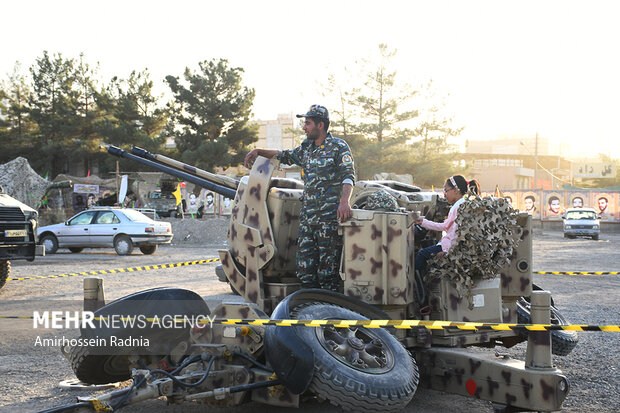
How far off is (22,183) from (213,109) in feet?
45.7

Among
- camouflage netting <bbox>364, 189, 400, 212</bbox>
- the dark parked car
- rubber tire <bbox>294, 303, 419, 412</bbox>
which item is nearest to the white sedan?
camouflage netting <bbox>364, 189, 400, 212</bbox>

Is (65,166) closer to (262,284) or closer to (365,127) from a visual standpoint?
(365,127)

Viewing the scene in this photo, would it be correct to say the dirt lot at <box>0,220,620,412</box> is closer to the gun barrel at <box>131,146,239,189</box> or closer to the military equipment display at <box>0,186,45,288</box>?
the military equipment display at <box>0,186,45,288</box>

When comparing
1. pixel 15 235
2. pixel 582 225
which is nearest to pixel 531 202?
pixel 582 225

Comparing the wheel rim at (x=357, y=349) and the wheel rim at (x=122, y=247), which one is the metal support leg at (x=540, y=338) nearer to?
the wheel rim at (x=357, y=349)

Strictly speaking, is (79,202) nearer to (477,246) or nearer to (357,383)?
(477,246)

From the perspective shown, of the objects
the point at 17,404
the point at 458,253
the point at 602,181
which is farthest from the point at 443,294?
the point at 602,181

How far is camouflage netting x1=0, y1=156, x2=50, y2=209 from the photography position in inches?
1470

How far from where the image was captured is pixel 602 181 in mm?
90625

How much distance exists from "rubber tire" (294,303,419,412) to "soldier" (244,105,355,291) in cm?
122

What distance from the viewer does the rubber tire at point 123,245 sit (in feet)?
68.4

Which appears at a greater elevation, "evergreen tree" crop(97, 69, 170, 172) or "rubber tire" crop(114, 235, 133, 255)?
"evergreen tree" crop(97, 69, 170, 172)

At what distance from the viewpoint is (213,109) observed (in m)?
46.5

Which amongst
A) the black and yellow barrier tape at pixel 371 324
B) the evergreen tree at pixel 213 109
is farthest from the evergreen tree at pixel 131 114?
the black and yellow barrier tape at pixel 371 324
